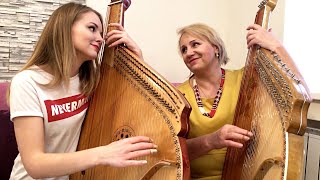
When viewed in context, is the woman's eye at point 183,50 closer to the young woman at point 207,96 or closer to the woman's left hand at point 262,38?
the young woman at point 207,96

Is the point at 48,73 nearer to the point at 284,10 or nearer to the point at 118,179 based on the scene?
the point at 118,179

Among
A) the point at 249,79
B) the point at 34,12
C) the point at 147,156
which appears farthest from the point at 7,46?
the point at 249,79

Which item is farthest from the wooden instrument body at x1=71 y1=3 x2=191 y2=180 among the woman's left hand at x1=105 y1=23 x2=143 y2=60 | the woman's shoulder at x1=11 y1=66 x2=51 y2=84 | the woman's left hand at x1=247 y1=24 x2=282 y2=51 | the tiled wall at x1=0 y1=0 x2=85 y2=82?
the tiled wall at x1=0 y1=0 x2=85 y2=82

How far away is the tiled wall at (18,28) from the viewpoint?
1.75 m

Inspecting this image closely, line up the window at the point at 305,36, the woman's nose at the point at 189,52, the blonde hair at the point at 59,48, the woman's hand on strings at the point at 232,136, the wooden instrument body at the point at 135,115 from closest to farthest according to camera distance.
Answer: the wooden instrument body at the point at 135,115 < the woman's hand on strings at the point at 232,136 < the blonde hair at the point at 59,48 < the woman's nose at the point at 189,52 < the window at the point at 305,36

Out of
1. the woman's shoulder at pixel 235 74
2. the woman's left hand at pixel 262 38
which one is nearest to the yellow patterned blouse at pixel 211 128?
the woman's shoulder at pixel 235 74

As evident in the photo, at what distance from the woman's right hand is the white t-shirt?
0.82ft

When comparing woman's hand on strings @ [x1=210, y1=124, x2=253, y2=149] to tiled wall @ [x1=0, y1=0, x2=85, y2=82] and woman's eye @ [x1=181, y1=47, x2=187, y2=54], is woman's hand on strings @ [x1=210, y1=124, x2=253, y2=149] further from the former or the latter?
tiled wall @ [x1=0, y1=0, x2=85, y2=82]

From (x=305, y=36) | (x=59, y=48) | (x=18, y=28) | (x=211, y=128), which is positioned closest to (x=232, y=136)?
(x=211, y=128)

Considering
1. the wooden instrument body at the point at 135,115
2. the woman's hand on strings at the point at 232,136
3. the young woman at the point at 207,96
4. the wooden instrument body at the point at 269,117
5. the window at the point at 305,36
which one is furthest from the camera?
the window at the point at 305,36

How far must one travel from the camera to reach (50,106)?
115cm

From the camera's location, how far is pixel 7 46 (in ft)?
5.77

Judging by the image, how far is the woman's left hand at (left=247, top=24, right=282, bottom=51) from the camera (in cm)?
109

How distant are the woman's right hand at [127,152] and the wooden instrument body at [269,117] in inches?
13.0
